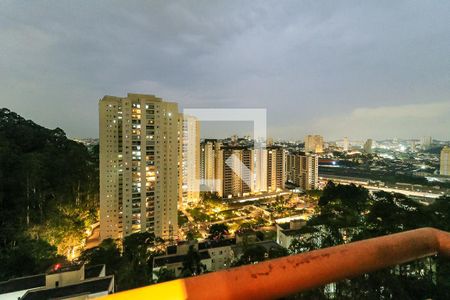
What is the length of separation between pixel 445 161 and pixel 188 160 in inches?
1146

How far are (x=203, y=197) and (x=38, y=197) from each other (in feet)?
42.9

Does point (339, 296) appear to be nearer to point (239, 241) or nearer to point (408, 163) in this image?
point (239, 241)

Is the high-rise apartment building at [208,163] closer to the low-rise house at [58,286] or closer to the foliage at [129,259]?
the foliage at [129,259]

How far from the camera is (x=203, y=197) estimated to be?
20172mm

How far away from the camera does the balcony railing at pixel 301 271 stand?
419mm

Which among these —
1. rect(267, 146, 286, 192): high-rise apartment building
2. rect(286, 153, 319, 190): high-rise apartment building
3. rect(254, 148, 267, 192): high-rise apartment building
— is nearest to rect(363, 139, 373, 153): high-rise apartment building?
rect(286, 153, 319, 190): high-rise apartment building

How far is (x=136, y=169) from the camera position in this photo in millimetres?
11859

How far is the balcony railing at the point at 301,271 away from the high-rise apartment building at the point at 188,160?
19059 mm

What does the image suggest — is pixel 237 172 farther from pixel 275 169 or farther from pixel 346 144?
pixel 346 144

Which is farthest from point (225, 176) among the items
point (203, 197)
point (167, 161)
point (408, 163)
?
point (408, 163)

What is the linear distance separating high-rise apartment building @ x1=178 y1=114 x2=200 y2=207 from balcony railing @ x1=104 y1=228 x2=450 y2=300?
62.5 ft

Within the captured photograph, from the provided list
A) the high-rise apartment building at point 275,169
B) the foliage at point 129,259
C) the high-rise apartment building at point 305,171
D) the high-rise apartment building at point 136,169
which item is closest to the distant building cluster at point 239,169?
the high-rise apartment building at point 275,169

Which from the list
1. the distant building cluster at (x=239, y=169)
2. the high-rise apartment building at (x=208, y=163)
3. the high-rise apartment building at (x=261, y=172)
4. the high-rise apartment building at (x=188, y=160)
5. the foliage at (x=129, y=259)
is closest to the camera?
the foliage at (x=129, y=259)

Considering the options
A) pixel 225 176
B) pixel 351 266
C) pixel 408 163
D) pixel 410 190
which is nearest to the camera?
pixel 351 266
